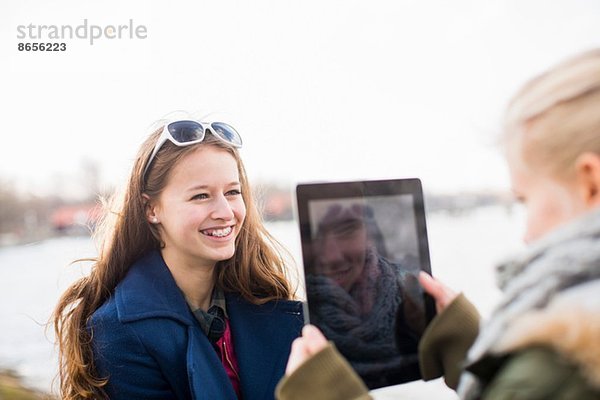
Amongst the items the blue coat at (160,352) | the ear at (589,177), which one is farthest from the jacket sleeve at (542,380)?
the blue coat at (160,352)

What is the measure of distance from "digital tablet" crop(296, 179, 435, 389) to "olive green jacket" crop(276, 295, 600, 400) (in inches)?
7.9

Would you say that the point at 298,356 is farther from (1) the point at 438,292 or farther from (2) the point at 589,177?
(2) the point at 589,177

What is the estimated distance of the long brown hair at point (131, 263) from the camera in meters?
1.55

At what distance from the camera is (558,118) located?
0.90 m

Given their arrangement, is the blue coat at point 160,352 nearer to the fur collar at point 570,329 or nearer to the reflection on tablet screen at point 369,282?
the reflection on tablet screen at point 369,282

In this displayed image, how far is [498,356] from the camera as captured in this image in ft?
2.74

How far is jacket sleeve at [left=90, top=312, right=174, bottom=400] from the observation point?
1.49m

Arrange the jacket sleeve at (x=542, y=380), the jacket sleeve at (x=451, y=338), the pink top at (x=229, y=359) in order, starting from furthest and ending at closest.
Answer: the pink top at (x=229, y=359) → the jacket sleeve at (x=451, y=338) → the jacket sleeve at (x=542, y=380)

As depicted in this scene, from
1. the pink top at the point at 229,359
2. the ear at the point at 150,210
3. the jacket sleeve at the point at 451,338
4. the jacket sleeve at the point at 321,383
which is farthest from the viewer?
the ear at the point at 150,210

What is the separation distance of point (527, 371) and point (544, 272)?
141 millimetres

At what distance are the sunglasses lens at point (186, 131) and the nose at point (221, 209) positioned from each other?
181 millimetres

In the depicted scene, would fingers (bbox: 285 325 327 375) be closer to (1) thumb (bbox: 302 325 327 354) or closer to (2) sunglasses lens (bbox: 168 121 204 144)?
(1) thumb (bbox: 302 325 327 354)

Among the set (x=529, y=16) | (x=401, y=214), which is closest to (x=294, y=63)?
(x=401, y=214)

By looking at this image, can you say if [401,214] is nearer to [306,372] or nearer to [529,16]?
[306,372]
